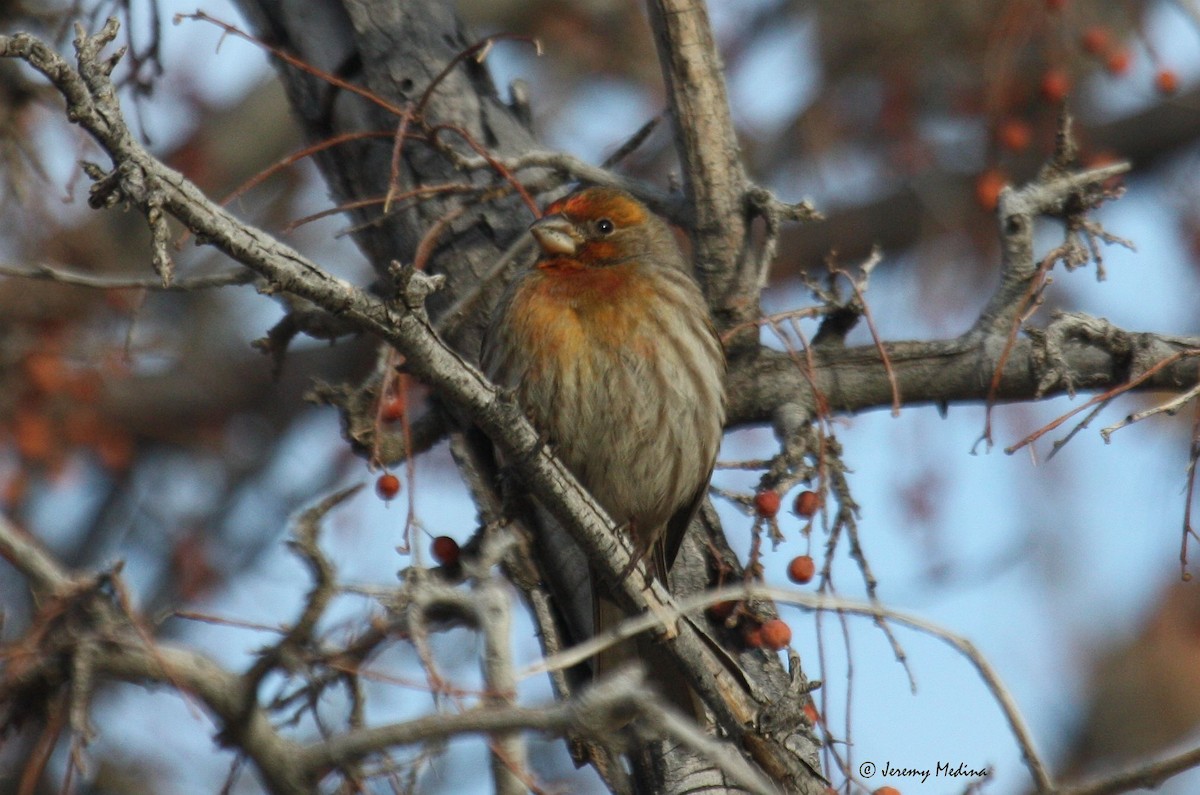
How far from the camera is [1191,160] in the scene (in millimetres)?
→ 8773

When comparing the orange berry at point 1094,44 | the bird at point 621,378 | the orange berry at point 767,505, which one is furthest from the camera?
the orange berry at point 1094,44

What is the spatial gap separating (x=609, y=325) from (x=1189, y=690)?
23.3 feet

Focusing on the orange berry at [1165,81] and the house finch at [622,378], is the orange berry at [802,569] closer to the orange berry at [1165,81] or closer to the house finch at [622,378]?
the house finch at [622,378]

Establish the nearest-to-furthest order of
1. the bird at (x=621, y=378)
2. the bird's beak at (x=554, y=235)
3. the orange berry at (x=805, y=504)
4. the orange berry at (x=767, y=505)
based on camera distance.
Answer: the orange berry at (x=767, y=505) < the orange berry at (x=805, y=504) < the bird at (x=621, y=378) < the bird's beak at (x=554, y=235)

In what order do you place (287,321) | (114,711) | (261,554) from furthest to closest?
(261,554) → (114,711) → (287,321)

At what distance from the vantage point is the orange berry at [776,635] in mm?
4621

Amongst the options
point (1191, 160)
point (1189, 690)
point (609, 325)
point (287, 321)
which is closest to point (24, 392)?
point (287, 321)

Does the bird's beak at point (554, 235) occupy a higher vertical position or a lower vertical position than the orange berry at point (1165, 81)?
lower

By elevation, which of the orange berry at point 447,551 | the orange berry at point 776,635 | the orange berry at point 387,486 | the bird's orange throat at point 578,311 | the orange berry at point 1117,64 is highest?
the orange berry at point 1117,64

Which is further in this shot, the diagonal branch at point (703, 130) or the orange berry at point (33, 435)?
the orange berry at point (33, 435)

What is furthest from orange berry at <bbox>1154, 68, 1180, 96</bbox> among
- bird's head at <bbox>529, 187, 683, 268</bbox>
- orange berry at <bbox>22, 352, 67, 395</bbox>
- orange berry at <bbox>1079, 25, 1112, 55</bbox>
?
orange berry at <bbox>22, 352, 67, 395</bbox>

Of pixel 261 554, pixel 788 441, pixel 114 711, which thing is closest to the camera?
pixel 788 441

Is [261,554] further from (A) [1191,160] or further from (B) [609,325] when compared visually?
(A) [1191,160]

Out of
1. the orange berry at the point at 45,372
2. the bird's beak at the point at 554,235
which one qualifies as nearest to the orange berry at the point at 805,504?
the bird's beak at the point at 554,235
